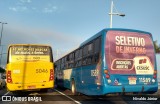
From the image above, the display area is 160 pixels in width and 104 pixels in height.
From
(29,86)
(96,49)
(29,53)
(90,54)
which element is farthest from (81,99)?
(29,53)

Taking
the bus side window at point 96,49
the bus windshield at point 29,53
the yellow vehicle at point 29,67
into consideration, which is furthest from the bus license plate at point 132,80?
the bus windshield at point 29,53

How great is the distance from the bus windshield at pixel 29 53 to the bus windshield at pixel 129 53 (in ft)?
20.8

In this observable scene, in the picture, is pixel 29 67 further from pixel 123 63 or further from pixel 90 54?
pixel 123 63

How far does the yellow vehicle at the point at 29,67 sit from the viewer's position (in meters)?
17.9

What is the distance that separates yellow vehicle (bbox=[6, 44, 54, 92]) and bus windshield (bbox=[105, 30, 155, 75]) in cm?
615

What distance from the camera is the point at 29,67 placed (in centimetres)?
1836

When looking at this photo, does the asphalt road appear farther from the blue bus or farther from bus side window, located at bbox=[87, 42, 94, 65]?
bus side window, located at bbox=[87, 42, 94, 65]

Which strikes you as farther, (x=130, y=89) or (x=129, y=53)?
(x=129, y=53)

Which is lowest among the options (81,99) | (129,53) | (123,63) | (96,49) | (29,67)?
(81,99)

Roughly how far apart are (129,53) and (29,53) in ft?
24.5

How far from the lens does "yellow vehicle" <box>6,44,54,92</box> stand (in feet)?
58.7

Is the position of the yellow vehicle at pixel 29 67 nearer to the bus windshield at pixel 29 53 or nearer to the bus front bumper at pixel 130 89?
the bus windshield at pixel 29 53

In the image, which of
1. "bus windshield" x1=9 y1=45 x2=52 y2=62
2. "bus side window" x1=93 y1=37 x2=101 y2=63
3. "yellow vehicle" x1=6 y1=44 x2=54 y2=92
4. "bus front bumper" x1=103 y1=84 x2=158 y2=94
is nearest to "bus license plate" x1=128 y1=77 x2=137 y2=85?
"bus front bumper" x1=103 y1=84 x2=158 y2=94

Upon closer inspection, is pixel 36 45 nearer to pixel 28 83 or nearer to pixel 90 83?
pixel 28 83
